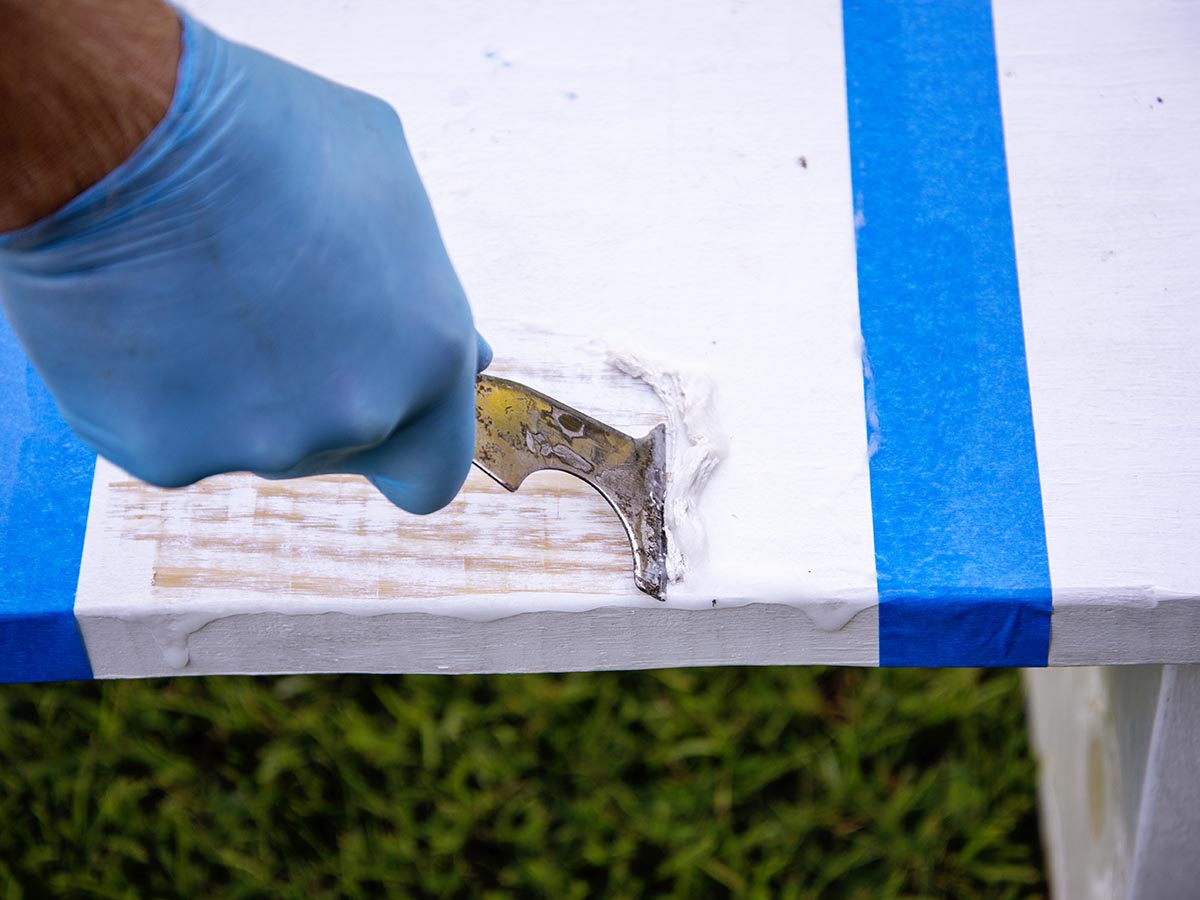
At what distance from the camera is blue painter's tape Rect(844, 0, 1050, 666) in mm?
971

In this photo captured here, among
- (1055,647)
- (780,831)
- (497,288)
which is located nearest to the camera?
(1055,647)

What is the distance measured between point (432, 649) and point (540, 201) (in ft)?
1.48

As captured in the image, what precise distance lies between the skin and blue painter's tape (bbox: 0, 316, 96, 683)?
500 millimetres

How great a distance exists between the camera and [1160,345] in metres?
1.05

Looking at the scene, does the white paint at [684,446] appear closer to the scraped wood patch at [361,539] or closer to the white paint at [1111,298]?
the scraped wood patch at [361,539]

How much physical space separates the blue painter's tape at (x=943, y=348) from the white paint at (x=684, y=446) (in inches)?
5.6

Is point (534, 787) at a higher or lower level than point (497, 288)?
lower

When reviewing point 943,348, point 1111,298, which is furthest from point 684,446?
point 1111,298

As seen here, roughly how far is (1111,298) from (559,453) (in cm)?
52

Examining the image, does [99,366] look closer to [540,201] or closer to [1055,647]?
[540,201]

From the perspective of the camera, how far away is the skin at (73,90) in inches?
21.0

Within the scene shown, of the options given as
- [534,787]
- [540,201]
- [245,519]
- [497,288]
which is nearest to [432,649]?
[245,519]

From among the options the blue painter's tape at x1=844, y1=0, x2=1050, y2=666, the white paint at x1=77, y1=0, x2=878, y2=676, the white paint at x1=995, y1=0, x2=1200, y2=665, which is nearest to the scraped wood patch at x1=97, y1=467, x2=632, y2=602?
the white paint at x1=77, y1=0, x2=878, y2=676

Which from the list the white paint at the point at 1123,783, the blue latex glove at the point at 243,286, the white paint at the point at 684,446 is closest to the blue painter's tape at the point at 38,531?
the blue latex glove at the point at 243,286
